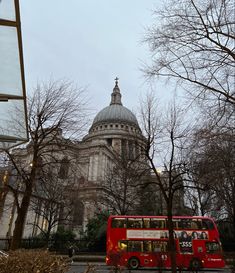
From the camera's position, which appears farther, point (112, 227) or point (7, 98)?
point (112, 227)

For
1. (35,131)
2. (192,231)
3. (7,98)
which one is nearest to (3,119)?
(7,98)

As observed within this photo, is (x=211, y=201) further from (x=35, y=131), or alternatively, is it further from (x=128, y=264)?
(x=35, y=131)

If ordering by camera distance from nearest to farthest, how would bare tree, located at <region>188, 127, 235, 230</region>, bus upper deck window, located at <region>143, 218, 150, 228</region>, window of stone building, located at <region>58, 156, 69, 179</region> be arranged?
bare tree, located at <region>188, 127, 235, 230</region>
window of stone building, located at <region>58, 156, 69, 179</region>
bus upper deck window, located at <region>143, 218, 150, 228</region>

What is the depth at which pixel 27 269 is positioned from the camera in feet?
11.0

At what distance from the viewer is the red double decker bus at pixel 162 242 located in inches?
771

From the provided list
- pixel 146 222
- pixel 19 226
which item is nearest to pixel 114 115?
Result: pixel 146 222

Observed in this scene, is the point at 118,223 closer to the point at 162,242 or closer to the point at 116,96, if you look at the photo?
the point at 162,242

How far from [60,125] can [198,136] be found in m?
8.64

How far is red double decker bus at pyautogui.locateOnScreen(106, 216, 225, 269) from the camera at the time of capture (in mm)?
19594

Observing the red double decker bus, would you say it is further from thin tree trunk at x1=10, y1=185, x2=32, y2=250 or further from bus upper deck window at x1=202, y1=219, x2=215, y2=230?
thin tree trunk at x1=10, y1=185, x2=32, y2=250

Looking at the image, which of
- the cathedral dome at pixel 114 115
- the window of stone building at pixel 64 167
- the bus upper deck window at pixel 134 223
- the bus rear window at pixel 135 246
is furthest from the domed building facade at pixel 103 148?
Answer: the bus rear window at pixel 135 246

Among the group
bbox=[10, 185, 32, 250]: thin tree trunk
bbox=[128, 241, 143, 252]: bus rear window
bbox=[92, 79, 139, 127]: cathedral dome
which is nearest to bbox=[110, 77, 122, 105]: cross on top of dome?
bbox=[92, 79, 139, 127]: cathedral dome

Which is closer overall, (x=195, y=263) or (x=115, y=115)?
(x=195, y=263)

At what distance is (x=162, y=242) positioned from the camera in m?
20.1
